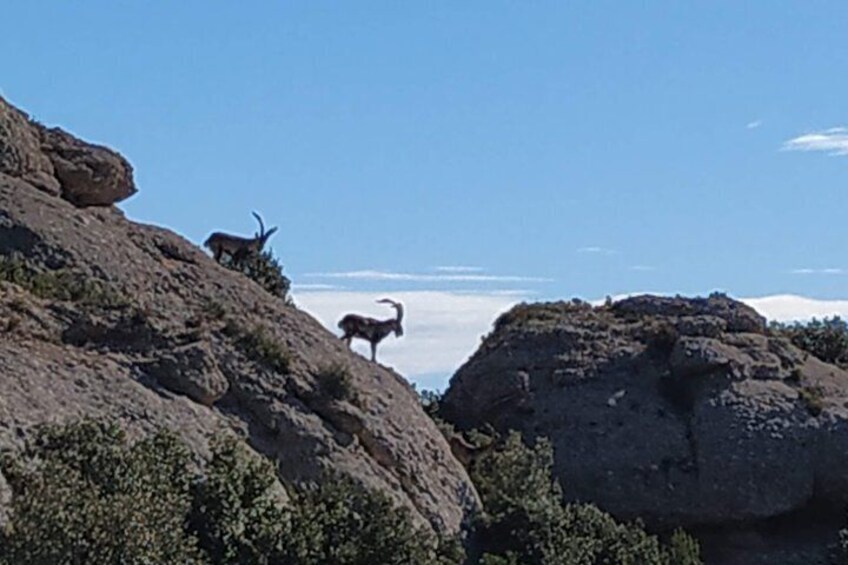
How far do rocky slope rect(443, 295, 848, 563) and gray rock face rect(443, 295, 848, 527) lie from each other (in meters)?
0.03

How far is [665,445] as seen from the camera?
106 ft

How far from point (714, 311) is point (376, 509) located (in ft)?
50.9

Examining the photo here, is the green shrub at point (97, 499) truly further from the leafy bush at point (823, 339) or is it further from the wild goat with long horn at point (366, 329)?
the leafy bush at point (823, 339)

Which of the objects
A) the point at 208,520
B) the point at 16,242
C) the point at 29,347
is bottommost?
the point at 208,520

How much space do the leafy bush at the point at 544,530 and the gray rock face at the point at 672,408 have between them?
3.36 m

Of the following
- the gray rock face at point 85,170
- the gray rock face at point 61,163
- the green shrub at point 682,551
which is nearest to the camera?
the green shrub at point 682,551

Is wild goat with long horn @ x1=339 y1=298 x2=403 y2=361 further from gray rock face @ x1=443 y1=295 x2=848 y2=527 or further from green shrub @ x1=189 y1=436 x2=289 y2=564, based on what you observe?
green shrub @ x1=189 y1=436 x2=289 y2=564

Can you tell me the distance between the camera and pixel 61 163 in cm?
2962

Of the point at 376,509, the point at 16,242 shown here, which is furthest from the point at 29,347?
the point at 376,509

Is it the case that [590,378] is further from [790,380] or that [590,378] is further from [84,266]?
[84,266]

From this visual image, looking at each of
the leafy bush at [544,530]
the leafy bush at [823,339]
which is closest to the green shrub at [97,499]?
the leafy bush at [544,530]

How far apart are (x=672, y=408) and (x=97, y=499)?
17729 mm

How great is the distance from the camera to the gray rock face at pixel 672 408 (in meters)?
31.8

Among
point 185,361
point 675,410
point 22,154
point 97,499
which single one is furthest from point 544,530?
point 97,499
